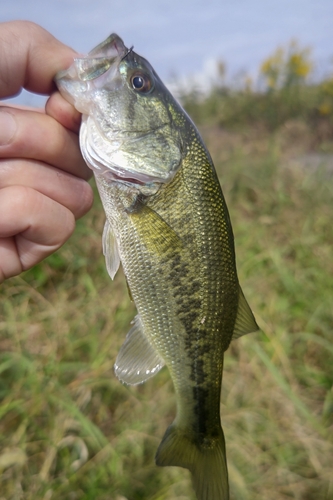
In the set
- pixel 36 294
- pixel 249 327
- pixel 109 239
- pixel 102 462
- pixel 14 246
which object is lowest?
pixel 102 462

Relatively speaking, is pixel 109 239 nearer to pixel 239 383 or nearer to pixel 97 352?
pixel 97 352

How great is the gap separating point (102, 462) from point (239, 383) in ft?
3.52

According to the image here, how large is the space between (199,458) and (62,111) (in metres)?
1.34

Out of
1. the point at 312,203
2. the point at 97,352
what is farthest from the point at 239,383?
the point at 312,203

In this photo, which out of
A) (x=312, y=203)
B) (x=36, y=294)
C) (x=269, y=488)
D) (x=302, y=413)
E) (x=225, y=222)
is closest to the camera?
(x=225, y=222)

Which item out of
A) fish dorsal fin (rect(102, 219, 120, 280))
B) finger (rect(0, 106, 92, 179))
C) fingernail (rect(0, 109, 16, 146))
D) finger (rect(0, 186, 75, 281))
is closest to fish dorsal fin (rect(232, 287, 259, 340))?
fish dorsal fin (rect(102, 219, 120, 280))

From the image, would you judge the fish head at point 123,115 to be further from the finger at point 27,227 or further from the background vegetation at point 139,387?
the background vegetation at point 139,387

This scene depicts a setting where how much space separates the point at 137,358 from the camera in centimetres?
139

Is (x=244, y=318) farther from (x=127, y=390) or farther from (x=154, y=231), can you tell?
(x=127, y=390)

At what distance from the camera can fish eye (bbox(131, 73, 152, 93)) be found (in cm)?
135

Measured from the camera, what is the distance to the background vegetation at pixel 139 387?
2152 mm

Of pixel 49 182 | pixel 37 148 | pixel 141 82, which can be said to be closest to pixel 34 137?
pixel 37 148

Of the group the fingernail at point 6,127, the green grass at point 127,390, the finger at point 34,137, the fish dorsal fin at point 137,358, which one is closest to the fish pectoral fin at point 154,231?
the fish dorsal fin at point 137,358

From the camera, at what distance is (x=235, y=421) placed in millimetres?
2551
